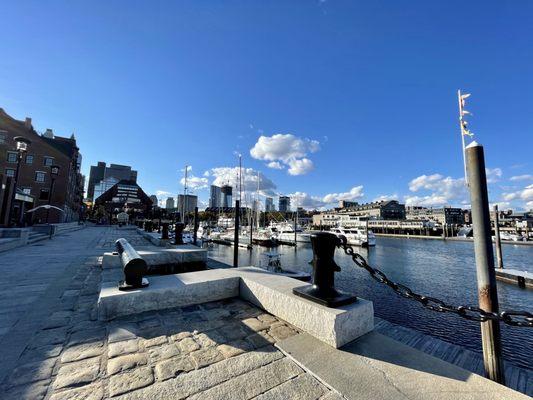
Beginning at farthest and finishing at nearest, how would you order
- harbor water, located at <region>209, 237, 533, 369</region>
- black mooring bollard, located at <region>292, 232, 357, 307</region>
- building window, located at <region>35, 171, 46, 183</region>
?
building window, located at <region>35, 171, 46, 183</region>
harbor water, located at <region>209, 237, 533, 369</region>
black mooring bollard, located at <region>292, 232, 357, 307</region>

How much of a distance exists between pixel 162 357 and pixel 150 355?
13 cm

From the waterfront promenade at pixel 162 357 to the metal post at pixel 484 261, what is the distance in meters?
0.86

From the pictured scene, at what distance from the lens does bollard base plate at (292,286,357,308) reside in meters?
2.84

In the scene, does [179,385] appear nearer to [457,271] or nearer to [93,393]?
[93,393]

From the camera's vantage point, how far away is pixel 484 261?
2.82 meters

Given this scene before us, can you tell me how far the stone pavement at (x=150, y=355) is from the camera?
6.36ft

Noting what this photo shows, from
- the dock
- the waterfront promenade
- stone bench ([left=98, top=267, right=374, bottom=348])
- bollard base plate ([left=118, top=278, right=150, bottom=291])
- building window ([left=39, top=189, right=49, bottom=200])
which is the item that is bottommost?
the dock

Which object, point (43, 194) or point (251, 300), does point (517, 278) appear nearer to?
point (251, 300)

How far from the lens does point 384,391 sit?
6.40 ft

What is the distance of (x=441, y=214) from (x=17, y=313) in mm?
134378

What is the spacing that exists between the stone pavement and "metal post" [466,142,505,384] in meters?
2.08

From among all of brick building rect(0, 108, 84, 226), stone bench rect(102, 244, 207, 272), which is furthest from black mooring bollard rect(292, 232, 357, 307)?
brick building rect(0, 108, 84, 226)

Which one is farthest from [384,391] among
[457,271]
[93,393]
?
[457,271]

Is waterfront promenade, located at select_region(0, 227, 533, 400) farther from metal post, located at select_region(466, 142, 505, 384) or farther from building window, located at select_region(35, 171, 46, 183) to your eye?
building window, located at select_region(35, 171, 46, 183)
